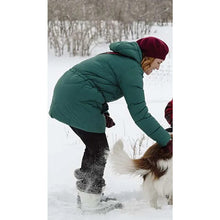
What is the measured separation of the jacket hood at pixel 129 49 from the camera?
187cm

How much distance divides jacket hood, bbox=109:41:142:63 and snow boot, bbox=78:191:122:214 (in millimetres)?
732

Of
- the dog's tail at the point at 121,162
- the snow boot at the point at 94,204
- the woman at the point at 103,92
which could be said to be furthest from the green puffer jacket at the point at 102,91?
the snow boot at the point at 94,204

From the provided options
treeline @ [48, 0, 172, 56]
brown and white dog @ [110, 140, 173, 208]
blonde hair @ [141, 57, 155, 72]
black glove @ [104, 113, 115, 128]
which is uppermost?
treeline @ [48, 0, 172, 56]

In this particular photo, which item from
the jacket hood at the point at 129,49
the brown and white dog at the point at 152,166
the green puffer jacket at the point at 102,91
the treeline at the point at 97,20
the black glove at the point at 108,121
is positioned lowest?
the brown and white dog at the point at 152,166

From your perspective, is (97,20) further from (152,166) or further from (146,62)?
(152,166)

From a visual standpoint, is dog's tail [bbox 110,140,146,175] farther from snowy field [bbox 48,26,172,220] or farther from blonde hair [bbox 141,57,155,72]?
blonde hair [bbox 141,57,155,72]

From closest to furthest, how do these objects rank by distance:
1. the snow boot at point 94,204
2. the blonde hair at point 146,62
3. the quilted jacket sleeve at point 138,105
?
the quilted jacket sleeve at point 138,105
the blonde hair at point 146,62
the snow boot at point 94,204

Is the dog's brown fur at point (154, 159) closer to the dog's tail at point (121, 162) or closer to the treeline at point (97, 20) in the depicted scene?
the dog's tail at point (121, 162)

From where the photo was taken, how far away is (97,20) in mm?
2203

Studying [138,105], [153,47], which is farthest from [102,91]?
[153,47]

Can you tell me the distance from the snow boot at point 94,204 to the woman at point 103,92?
144 mm

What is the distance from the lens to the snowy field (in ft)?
6.59

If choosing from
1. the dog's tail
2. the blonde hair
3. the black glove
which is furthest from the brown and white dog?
the blonde hair
